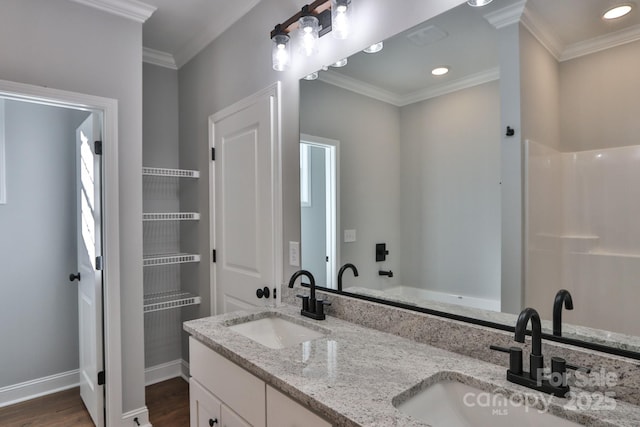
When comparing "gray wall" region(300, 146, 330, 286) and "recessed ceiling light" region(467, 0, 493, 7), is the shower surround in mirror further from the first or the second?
"gray wall" region(300, 146, 330, 286)

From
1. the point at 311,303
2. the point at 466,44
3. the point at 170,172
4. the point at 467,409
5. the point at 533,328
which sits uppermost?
the point at 466,44

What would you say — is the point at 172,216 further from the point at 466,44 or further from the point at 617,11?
the point at 617,11

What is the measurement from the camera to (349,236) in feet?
5.45

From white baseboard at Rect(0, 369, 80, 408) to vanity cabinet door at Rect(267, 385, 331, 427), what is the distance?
2.53m

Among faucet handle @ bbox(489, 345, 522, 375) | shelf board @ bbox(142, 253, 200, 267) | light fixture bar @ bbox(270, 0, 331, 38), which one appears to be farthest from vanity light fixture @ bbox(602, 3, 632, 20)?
shelf board @ bbox(142, 253, 200, 267)

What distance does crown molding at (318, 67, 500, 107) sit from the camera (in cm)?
118

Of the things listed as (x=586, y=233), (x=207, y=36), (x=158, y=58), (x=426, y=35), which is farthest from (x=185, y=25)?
(x=586, y=233)

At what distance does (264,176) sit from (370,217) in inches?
29.6

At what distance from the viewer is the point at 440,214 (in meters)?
1.34

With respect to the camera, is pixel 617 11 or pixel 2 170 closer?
pixel 617 11

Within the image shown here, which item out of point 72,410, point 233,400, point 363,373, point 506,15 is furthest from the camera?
point 72,410

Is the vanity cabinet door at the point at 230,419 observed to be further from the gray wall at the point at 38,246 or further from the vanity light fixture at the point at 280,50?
the gray wall at the point at 38,246

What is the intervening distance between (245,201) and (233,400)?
1.23 m

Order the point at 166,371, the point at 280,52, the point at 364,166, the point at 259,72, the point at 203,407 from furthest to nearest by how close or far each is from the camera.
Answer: the point at 166,371 → the point at 259,72 → the point at 280,52 → the point at 364,166 → the point at 203,407
